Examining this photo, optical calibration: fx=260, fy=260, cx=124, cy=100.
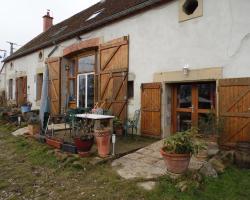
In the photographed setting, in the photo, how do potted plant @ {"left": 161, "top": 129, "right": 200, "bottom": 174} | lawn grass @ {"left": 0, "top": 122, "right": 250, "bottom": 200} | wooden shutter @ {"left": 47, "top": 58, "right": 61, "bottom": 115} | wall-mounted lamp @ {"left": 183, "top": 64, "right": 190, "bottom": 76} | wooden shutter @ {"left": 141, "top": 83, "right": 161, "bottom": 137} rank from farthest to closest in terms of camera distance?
wooden shutter @ {"left": 47, "top": 58, "right": 61, "bottom": 115}, wooden shutter @ {"left": 141, "top": 83, "right": 161, "bottom": 137}, wall-mounted lamp @ {"left": 183, "top": 64, "right": 190, "bottom": 76}, potted plant @ {"left": 161, "top": 129, "right": 200, "bottom": 174}, lawn grass @ {"left": 0, "top": 122, "right": 250, "bottom": 200}

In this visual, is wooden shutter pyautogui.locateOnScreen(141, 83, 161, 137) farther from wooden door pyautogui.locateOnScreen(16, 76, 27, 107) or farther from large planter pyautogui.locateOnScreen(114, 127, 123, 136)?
wooden door pyautogui.locateOnScreen(16, 76, 27, 107)

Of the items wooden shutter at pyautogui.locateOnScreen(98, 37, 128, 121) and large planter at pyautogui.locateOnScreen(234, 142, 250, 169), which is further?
wooden shutter at pyautogui.locateOnScreen(98, 37, 128, 121)

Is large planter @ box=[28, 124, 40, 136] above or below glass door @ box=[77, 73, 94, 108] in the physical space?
below

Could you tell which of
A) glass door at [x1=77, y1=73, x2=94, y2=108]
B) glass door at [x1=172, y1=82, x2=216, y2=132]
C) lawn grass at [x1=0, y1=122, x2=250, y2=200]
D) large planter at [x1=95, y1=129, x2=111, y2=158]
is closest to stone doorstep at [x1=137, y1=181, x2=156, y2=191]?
lawn grass at [x1=0, y1=122, x2=250, y2=200]

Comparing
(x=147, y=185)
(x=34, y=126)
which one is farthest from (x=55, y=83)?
(x=147, y=185)

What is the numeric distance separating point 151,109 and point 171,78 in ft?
3.89

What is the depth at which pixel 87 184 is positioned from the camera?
4.89 meters

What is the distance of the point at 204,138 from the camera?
6.09 m

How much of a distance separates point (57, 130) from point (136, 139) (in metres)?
3.08

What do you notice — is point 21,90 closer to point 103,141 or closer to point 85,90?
point 85,90

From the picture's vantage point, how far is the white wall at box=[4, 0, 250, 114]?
20.0ft

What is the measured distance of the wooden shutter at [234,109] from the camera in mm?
5926

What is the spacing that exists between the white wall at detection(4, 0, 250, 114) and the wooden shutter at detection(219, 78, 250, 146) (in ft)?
0.84

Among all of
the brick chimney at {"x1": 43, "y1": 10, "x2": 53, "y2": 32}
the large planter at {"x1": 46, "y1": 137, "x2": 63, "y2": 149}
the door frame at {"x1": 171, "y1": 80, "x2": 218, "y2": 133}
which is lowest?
the large planter at {"x1": 46, "y1": 137, "x2": 63, "y2": 149}
